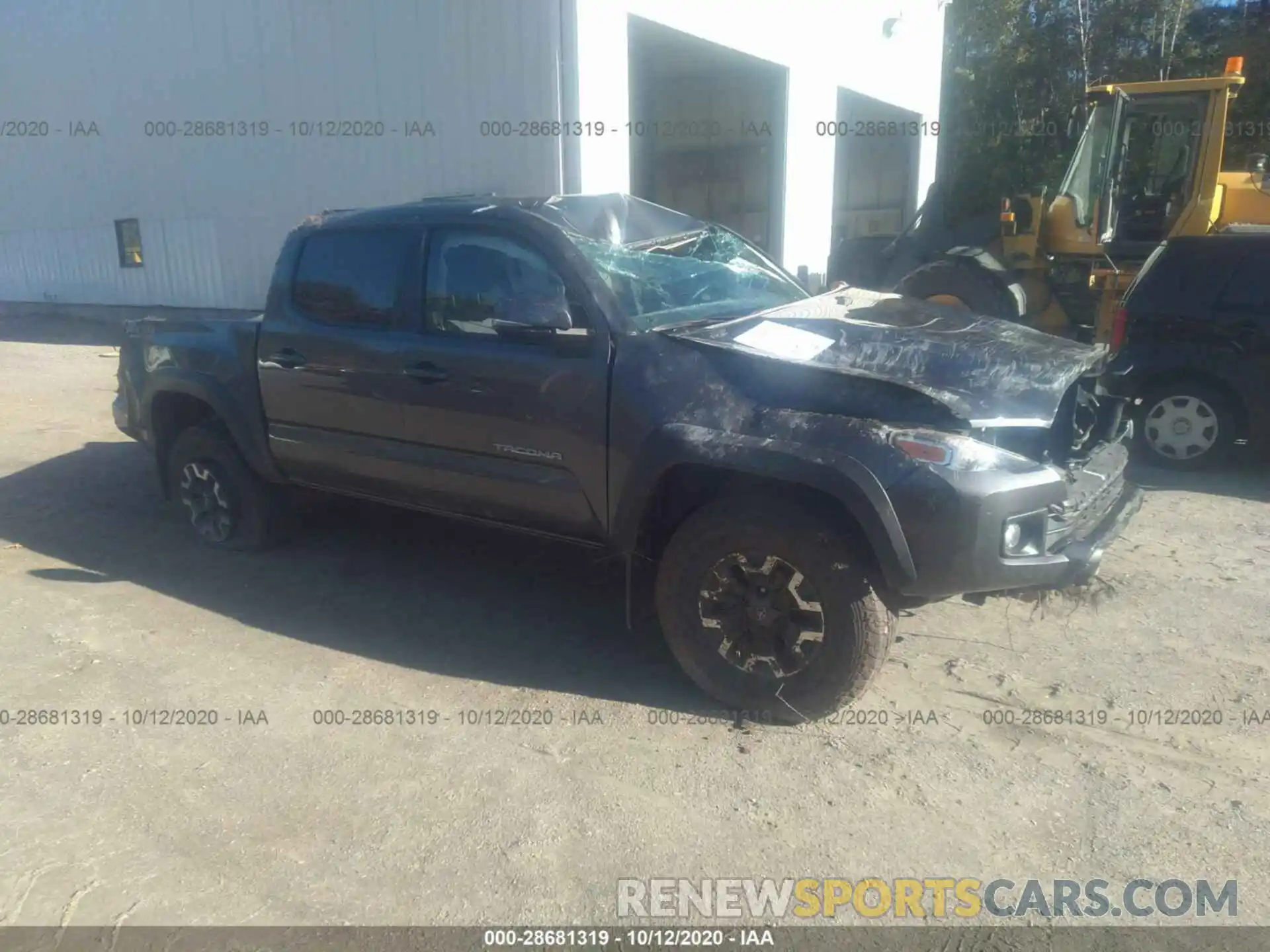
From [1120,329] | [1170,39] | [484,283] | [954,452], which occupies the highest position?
[1170,39]

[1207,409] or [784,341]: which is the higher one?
[784,341]

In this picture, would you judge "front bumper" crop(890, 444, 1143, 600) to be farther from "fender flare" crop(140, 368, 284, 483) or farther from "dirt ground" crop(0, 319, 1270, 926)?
"fender flare" crop(140, 368, 284, 483)

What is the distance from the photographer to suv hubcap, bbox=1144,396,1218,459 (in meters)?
6.98

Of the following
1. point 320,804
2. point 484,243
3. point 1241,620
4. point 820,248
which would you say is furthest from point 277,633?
point 820,248

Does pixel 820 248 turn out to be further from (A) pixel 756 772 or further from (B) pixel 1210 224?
(A) pixel 756 772

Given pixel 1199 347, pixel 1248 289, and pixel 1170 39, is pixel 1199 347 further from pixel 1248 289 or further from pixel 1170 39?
pixel 1170 39

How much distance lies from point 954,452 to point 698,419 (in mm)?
927

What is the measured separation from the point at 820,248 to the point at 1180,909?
1388 centimetres

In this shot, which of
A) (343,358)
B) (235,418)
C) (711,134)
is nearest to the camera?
(343,358)

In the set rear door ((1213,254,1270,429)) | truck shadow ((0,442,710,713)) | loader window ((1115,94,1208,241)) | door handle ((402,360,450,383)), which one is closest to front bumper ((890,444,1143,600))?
truck shadow ((0,442,710,713))

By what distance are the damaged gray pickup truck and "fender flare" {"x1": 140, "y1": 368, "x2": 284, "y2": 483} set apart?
2 cm

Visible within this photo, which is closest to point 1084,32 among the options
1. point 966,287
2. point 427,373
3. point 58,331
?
point 966,287

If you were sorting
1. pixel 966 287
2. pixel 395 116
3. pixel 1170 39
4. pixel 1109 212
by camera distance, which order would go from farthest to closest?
pixel 1170 39 < pixel 395 116 < pixel 966 287 < pixel 1109 212

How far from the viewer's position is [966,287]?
9.77 metres
